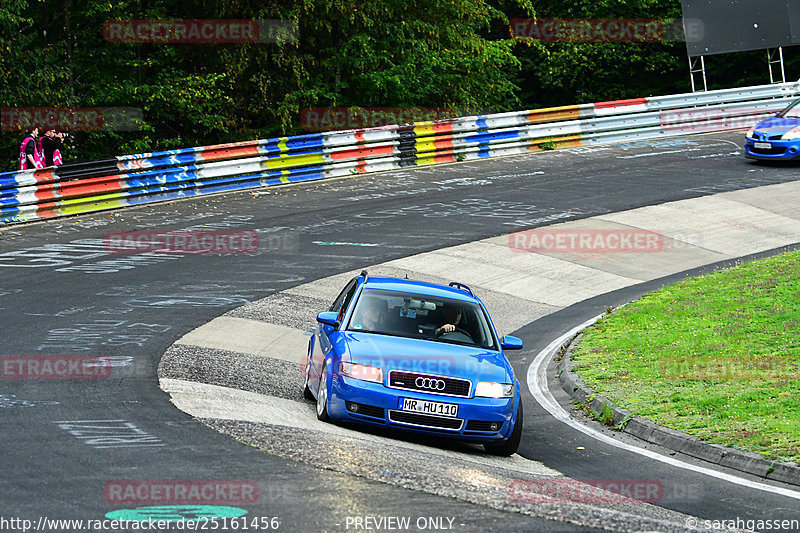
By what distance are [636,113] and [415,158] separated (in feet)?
25.6

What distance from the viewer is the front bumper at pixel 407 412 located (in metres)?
9.34

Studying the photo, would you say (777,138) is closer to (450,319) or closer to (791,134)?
(791,134)

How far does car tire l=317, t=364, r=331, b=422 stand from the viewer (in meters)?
9.72

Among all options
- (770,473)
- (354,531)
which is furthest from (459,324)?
(354,531)

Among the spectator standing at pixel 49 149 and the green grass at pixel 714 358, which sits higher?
the spectator standing at pixel 49 149

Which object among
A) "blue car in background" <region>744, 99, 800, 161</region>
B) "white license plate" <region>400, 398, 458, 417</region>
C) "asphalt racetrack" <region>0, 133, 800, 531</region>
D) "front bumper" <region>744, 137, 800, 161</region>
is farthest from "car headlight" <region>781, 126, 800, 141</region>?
"white license plate" <region>400, 398, 458, 417</region>

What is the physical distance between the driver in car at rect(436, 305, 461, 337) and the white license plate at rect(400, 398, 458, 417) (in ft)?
3.84

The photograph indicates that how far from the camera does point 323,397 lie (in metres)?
9.82

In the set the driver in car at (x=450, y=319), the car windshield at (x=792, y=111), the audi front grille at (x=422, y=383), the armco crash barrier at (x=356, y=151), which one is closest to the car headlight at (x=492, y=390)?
the audi front grille at (x=422, y=383)

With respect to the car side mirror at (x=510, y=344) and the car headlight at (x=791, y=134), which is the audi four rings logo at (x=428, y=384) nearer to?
the car side mirror at (x=510, y=344)

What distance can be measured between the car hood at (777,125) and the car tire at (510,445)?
20248 millimetres

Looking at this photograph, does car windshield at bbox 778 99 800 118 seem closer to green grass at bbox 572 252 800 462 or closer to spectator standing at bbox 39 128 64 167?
green grass at bbox 572 252 800 462

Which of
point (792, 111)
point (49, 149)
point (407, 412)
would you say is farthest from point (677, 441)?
point (792, 111)

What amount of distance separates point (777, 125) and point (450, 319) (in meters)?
19.8
